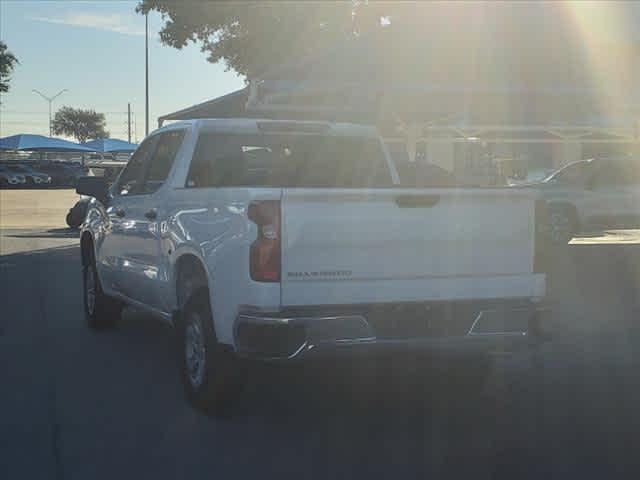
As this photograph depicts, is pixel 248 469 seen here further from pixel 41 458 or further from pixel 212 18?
pixel 212 18

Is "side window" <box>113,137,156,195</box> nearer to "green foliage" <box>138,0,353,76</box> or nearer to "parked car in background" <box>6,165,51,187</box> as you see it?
"green foliage" <box>138,0,353,76</box>

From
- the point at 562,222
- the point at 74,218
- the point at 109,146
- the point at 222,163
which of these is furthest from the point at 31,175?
the point at 222,163

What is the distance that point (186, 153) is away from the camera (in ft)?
23.8

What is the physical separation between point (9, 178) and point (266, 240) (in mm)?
55032

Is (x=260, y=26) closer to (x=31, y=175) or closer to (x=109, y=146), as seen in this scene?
(x=31, y=175)

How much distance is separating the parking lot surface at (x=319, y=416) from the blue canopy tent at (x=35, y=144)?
188ft

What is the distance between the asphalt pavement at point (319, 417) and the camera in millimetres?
5156

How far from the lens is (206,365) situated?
Answer: 5.90 m

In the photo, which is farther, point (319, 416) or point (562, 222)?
point (562, 222)

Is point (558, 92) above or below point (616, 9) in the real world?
below

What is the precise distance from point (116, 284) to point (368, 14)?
25740mm

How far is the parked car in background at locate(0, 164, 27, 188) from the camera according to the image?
56906 millimetres

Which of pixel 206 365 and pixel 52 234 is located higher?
pixel 206 365

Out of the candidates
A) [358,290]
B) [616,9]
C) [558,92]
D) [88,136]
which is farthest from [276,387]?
[88,136]
